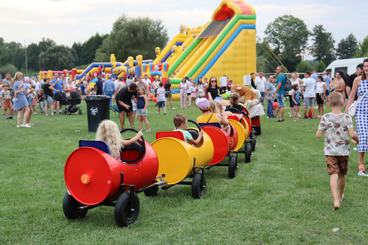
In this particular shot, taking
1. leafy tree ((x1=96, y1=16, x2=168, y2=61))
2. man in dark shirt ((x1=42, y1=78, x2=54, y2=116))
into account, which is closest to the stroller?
man in dark shirt ((x1=42, y1=78, x2=54, y2=116))

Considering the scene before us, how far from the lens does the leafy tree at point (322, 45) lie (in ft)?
291

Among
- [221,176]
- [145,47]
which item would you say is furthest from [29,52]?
[221,176]

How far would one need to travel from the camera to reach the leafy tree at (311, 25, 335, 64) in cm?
8881

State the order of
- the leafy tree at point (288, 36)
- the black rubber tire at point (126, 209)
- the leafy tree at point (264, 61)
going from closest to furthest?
the black rubber tire at point (126, 209)
the leafy tree at point (264, 61)
the leafy tree at point (288, 36)

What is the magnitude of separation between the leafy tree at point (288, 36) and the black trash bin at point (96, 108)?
7548 centimetres

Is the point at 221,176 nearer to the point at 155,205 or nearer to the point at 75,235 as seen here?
the point at 155,205

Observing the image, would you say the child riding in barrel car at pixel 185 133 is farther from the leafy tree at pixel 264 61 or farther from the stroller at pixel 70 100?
the leafy tree at pixel 264 61

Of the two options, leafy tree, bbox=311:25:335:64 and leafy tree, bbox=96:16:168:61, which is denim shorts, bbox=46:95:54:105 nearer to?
leafy tree, bbox=96:16:168:61

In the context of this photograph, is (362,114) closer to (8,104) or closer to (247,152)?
(247,152)

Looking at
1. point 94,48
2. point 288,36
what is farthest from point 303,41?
point 94,48

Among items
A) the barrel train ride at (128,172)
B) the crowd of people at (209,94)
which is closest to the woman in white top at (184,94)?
the crowd of people at (209,94)

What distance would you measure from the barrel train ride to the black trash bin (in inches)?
278

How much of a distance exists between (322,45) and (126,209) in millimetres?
88936

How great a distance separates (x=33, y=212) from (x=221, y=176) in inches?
127
